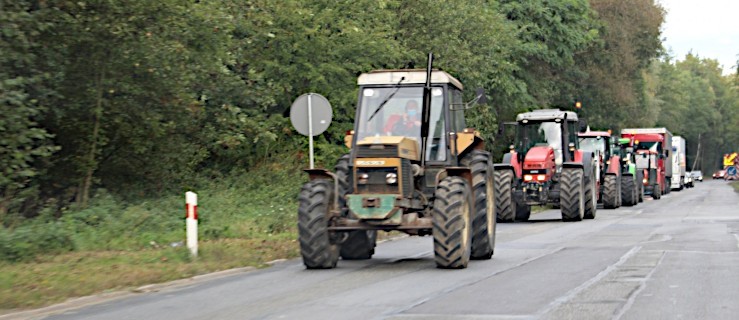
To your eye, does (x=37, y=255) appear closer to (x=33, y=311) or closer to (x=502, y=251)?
(x=33, y=311)

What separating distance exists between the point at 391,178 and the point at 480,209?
1.67 m

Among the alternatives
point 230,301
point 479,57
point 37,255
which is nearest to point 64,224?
point 37,255

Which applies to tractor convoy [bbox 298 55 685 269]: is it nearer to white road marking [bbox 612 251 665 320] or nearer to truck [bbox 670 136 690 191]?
white road marking [bbox 612 251 665 320]

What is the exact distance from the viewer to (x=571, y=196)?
94.8 feet

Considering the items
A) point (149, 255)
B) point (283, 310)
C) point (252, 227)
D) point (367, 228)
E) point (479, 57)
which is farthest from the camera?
point (479, 57)

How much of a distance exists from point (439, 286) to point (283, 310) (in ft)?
8.72

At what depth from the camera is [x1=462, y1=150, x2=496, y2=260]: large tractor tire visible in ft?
53.7

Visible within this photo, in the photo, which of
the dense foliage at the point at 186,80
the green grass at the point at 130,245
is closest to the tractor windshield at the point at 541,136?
the dense foliage at the point at 186,80

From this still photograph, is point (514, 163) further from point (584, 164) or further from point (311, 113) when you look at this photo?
point (311, 113)

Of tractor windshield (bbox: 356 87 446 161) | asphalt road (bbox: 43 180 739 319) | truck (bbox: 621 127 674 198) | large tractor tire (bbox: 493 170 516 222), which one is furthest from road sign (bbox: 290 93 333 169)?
truck (bbox: 621 127 674 198)

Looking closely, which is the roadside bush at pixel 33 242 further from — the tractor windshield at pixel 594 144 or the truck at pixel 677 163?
the truck at pixel 677 163

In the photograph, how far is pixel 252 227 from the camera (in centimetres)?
2173

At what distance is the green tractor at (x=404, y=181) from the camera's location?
15.1m

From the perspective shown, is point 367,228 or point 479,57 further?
point 479,57
